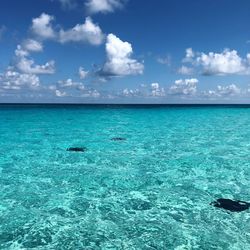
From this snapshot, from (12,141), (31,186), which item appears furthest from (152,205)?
(12,141)

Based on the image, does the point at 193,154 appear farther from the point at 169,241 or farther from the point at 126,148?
the point at 169,241

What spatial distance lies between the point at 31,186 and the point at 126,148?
1162 centimetres

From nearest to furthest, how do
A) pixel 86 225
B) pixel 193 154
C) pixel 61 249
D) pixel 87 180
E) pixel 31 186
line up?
pixel 61 249, pixel 86 225, pixel 31 186, pixel 87 180, pixel 193 154

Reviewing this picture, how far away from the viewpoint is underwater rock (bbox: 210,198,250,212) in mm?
11313

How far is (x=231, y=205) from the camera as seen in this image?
11.7 meters

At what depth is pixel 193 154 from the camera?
22.2 metres

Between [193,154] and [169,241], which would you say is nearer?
[169,241]

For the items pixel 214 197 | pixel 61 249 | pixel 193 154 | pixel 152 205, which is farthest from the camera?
pixel 193 154

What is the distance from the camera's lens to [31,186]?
14.2 meters

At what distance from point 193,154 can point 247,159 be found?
389 cm

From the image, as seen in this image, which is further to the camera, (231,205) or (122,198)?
(122,198)

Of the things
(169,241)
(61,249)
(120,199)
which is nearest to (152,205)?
(120,199)

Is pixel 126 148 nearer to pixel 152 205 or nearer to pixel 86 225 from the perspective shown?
pixel 152 205

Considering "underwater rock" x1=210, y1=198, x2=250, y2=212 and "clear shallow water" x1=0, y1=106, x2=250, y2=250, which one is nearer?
"clear shallow water" x1=0, y1=106, x2=250, y2=250
